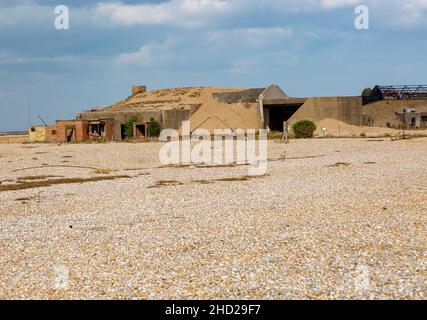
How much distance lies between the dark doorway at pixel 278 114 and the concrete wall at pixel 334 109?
171 inches

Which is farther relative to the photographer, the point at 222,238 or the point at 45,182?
the point at 45,182

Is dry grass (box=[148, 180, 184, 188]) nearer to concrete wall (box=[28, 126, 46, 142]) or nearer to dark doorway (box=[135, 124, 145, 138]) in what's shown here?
dark doorway (box=[135, 124, 145, 138])

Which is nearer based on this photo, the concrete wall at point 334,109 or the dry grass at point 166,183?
the dry grass at point 166,183

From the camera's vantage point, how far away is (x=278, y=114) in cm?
6844

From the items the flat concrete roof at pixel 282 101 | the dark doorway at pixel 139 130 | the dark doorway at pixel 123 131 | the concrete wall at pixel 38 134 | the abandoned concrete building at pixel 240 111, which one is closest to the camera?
the abandoned concrete building at pixel 240 111

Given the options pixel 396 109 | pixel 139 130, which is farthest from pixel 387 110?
pixel 139 130

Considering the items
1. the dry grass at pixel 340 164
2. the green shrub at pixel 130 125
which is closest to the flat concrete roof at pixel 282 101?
the green shrub at pixel 130 125

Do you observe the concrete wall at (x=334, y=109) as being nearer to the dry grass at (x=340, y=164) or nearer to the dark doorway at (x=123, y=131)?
the dark doorway at (x=123, y=131)

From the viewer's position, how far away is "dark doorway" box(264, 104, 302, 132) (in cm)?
6619

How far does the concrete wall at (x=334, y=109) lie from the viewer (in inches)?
2421

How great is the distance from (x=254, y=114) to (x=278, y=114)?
14.5ft

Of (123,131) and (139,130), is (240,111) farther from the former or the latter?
(123,131)
